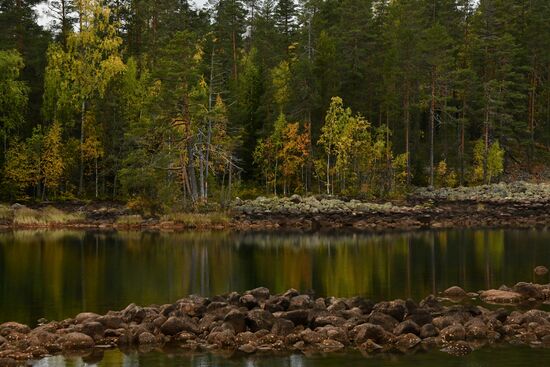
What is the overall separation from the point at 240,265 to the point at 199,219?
24.0m

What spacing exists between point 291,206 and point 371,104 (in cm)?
2216

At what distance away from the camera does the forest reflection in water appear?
2659 centimetres

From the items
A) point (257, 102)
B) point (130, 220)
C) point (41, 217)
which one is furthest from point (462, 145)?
point (41, 217)

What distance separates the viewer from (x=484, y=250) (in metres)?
40.0

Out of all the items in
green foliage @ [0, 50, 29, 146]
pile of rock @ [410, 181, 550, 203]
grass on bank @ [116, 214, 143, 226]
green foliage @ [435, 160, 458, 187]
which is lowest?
grass on bank @ [116, 214, 143, 226]

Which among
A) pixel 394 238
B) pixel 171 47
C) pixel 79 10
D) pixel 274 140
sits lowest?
pixel 394 238

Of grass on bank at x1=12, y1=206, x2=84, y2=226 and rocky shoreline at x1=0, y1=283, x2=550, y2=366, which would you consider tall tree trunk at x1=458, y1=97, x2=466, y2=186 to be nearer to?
grass on bank at x1=12, y1=206, x2=84, y2=226

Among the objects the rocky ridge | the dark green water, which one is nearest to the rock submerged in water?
the dark green water

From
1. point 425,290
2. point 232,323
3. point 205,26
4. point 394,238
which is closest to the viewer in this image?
point 232,323

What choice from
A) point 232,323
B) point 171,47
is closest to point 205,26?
point 171,47

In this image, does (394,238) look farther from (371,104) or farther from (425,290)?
(371,104)

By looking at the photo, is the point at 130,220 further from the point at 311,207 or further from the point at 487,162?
the point at 487,162

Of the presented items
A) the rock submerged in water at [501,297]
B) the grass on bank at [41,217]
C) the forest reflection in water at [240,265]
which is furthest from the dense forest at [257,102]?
the rock submerged in water at [501,297]

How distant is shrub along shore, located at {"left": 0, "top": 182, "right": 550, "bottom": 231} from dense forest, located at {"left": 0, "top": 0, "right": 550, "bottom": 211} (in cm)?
246
